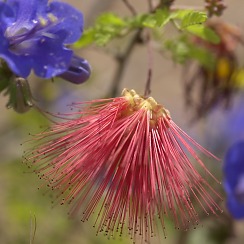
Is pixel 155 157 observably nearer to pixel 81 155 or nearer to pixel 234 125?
pixel 81 155

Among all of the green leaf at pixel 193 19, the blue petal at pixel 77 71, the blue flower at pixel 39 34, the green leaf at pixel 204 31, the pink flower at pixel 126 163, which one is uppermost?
the green leaf at pixel 193 19

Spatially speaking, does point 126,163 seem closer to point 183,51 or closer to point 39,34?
point 39,34

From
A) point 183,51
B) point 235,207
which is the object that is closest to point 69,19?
point 183,51

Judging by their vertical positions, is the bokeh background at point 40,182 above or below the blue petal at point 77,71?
below

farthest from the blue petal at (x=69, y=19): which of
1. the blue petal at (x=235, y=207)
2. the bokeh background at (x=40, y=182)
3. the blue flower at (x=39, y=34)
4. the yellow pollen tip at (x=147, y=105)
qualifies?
the blue petal at (x=235, y=207)

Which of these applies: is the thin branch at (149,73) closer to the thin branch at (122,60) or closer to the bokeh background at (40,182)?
the thin branch at (122,60)

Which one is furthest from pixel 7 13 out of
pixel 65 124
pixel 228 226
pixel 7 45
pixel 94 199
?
pixel 228 226
